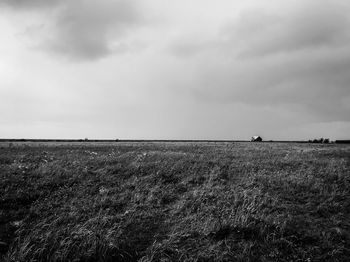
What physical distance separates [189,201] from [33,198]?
19.6ft

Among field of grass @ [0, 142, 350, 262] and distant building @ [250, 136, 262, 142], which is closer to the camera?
field of grass @ [0, 142, 350, 262]

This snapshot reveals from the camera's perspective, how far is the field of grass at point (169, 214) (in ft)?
20.8

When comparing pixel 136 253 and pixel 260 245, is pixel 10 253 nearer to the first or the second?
pixel 136 253

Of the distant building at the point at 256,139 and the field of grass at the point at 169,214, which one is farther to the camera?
the distant building at the point at 256,139

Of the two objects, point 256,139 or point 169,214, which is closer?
point 169,214

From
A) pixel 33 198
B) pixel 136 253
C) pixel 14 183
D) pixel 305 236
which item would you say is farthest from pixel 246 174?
pixel 14 183

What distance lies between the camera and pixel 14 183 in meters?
10.5

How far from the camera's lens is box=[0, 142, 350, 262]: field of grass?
20.8ft

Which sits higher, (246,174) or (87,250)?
(246,174)

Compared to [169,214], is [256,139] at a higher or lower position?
higher

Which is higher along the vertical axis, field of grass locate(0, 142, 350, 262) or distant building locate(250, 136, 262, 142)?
distant building locate(250, 136, 262, 142)

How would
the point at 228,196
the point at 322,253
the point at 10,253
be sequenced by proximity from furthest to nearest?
the point at 228,196 < the point at 322,253 < the point at 10,253

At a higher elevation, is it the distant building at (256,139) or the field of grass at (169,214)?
the distant building at (256,139)

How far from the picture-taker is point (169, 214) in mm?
8617
